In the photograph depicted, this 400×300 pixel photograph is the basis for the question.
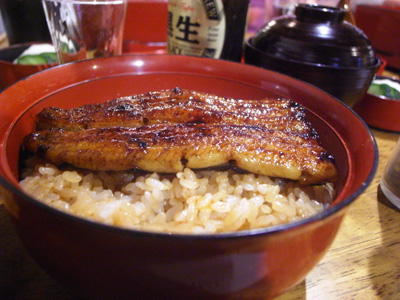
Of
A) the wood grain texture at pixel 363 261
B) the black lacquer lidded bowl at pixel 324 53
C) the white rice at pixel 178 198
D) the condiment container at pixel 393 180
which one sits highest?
the black lacquer lidded bowl at pixel 324 53

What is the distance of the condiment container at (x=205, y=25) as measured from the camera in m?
1.62

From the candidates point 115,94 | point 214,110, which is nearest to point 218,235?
point 214,110

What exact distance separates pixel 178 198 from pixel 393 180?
0.86 m

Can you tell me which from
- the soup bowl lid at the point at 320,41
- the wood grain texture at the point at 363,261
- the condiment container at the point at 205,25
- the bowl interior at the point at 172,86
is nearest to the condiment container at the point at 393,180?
the wood grain texture at the point at 363,261

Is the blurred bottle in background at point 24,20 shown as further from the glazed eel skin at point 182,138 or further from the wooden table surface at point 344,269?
the wooden table surface at point 344,269

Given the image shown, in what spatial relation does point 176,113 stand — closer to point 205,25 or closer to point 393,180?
point 205,25

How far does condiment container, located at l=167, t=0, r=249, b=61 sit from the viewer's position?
1624 millimetres

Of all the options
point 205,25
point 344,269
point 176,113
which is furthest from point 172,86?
point 344,269

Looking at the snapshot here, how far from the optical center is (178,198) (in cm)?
92

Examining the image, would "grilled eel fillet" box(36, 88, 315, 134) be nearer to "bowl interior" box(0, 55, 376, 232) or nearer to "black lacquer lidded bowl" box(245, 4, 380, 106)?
"bowl interior" box(0, 55, 376, 232)

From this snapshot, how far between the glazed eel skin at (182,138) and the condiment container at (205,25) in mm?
659

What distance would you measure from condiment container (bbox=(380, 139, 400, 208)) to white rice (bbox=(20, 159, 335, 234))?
40cm

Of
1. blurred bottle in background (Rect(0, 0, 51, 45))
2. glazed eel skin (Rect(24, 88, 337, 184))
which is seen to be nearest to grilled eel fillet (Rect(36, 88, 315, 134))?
glazed eel skin (Rect(24, 88, 337, 184))

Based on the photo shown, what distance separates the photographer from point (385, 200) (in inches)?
48.6
